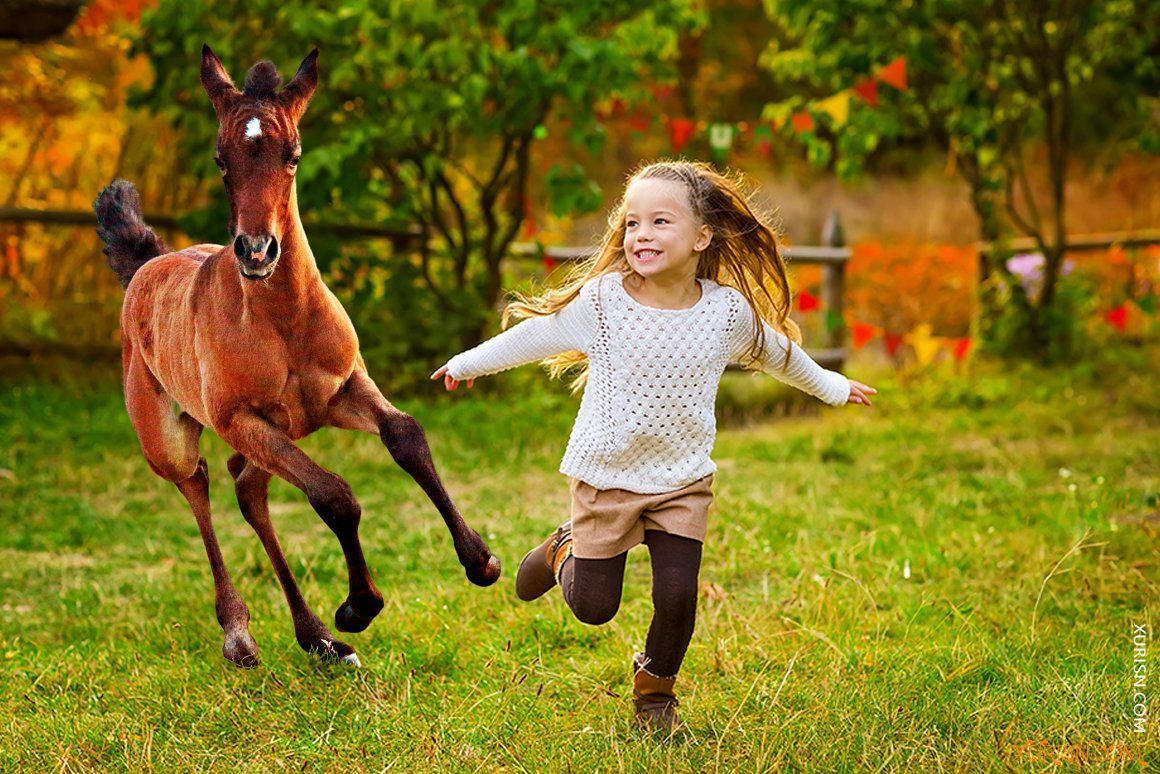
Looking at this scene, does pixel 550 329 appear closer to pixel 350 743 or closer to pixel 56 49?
pixel 350 743

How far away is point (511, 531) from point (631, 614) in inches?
53.8

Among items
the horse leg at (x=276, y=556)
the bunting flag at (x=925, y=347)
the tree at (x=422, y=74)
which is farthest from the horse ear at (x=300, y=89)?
the bunting flag at (x=925, y=347)

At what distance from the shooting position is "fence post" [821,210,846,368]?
10.2 meters

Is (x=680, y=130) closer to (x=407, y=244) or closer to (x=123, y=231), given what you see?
(x=407, y=244)

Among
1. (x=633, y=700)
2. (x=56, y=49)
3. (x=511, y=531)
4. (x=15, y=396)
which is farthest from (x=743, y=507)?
(x=56, y=49)

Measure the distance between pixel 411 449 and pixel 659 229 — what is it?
81 centimetres

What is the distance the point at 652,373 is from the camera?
3.20 meters

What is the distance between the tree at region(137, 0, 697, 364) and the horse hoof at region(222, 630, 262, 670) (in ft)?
13.1

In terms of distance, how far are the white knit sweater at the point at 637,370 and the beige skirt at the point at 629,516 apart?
3 cm

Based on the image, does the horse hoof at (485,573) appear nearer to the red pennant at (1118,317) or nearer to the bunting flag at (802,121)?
the bunting flag at (802,121)

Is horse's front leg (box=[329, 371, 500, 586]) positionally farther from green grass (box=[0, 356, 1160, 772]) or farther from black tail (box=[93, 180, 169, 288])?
black tail (box=[93, 180, 169, 288])

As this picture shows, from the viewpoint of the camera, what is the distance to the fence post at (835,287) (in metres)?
10.2

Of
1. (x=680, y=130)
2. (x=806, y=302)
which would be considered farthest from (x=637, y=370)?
(x=806, y=302)

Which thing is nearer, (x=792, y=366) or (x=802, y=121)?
(x=792, y=366)
